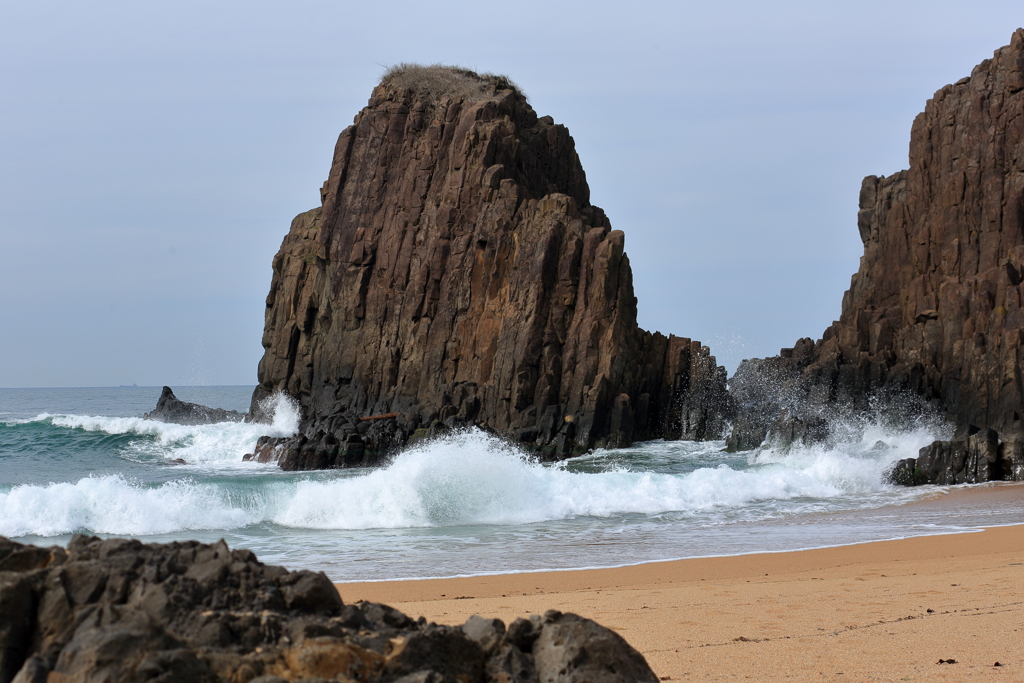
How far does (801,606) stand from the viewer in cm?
739

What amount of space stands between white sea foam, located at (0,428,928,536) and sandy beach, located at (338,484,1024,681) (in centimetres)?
552

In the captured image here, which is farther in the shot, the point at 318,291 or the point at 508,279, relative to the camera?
the point at 318,291

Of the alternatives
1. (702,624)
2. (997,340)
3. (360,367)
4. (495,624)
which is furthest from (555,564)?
(360,367)

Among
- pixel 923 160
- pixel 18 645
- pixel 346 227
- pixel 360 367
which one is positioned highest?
pixel 923 160

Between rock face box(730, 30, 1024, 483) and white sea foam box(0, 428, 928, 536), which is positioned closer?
white sea foam box(0, 428, 928, 536)

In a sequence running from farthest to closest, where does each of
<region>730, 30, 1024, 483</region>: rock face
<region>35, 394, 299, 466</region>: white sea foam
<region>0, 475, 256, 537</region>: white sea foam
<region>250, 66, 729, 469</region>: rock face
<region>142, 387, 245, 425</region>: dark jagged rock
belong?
<region>142, 387, 245, 425</region>: dark jagged rock, <region>35, 394, 299, 466</region>: white sea foam, <region>250, 66, 729, 469</region>: rock face, <region>730, 30, 1024, 483</region>: rock face, <region>0, 475, 256, 537</region>: white sea foam

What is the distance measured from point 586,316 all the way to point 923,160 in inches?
779

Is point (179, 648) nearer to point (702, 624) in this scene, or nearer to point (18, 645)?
point (18, 645)

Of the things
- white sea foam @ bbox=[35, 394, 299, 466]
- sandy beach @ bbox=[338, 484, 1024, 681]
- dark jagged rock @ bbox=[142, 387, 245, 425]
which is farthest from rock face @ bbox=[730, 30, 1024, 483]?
dark jagged rock @ bbox=[142, 387, 245, 425]

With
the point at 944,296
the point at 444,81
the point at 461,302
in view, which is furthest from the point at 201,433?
the point at 944,296

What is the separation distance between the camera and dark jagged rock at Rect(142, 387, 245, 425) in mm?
45606

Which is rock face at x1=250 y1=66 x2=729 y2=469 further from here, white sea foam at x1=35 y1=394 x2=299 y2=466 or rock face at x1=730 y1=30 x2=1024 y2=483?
rock face at x1=730 y1=30 x2=1024 y2=483

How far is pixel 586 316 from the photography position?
32844 millimetres

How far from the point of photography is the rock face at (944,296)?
27.8 m
